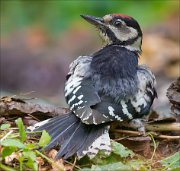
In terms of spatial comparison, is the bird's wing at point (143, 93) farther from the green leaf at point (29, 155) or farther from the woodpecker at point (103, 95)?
the green leaf at point (29, 155)

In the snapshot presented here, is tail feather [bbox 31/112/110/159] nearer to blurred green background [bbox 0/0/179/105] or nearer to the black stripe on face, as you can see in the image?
the black stripe on face

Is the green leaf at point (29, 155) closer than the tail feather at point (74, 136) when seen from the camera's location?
Yes

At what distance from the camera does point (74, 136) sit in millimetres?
5465

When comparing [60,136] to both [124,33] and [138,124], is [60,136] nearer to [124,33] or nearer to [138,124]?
[138,124]

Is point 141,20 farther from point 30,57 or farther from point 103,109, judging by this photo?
point 103,109

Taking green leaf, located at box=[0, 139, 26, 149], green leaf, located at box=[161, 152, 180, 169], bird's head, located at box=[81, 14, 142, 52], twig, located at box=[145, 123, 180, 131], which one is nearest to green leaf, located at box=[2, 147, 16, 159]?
green leaf, located at box=[0, 139, 26, 149]

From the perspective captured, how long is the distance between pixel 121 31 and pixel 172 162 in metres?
1.71

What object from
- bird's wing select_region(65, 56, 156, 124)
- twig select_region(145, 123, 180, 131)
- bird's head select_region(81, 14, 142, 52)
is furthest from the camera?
bird's head select_region(81, 14, 142, 52)

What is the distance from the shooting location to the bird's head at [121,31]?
6637mm

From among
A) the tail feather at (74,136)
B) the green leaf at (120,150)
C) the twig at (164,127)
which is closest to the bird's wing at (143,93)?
the twig at (164,127)

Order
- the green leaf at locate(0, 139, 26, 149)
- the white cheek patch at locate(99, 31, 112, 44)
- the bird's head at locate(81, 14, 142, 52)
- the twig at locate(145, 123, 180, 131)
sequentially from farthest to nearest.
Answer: the white cheek patch at locate(99, 31, 112, 44)
the bird's head at locate(81, 14, 142, 52)
the twig at locate(145, 123, 180, 131)
the green leaf at locate(0, 139, 26, 149)

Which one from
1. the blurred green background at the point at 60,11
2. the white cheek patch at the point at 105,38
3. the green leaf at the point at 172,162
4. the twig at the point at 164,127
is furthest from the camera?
the blurred green background at the point at 60,11

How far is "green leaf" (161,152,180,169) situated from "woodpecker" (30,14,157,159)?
0.41 meters

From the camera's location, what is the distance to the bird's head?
6.64 meters
